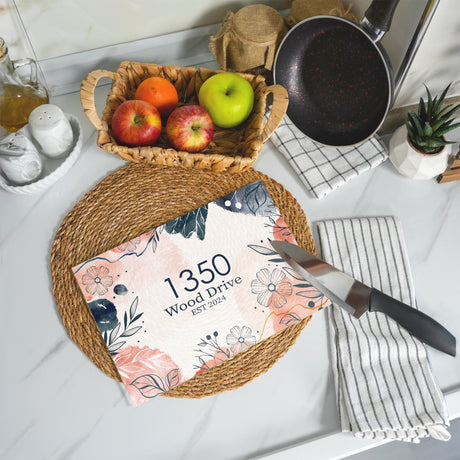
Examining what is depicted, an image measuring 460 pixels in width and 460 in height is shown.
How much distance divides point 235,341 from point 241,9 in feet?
1.98

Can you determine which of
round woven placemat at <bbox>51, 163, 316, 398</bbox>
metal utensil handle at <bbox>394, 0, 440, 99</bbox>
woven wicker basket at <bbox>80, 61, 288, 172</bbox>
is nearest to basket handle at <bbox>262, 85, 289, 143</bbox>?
woven wicker basket at <bbox>80, 61, 288, 172</bbox>

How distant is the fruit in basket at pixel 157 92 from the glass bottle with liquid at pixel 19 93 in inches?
7.8

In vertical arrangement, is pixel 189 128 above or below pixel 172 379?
above

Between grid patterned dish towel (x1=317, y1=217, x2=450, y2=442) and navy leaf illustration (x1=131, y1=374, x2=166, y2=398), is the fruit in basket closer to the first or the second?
grid patterned dish towel (x1=317, y1=217, x2=450, y2=442)

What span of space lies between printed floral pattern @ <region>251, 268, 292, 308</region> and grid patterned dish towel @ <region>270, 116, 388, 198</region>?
182 mm

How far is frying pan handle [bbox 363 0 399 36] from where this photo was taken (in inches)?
23.1

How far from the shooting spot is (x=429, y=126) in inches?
26.8

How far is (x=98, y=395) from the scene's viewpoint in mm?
625

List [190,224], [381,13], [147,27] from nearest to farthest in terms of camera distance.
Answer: [381,13], [190,224], [147,27]

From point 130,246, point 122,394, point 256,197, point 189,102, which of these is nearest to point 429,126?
point 256,197

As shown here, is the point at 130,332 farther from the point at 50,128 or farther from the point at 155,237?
the point at 50,128

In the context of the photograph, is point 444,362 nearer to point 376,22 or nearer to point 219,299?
point 219,299

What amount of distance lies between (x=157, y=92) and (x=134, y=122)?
0.26 ft

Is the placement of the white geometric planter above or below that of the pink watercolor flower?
above
